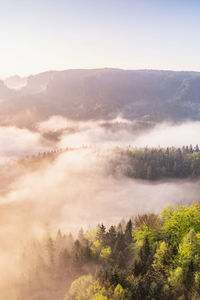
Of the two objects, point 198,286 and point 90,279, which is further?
point 90,279

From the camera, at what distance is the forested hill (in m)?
54.7

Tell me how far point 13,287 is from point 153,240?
79.9 m

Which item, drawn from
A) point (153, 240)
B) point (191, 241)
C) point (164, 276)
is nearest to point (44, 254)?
point (153, 240)

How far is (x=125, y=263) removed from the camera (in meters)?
80.8

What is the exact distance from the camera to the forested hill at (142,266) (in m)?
54.7

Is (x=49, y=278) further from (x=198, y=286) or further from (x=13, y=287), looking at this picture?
(x=198, y=286)

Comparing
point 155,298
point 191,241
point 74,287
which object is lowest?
point 74,287

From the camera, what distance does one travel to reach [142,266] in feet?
201

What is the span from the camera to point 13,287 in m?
115

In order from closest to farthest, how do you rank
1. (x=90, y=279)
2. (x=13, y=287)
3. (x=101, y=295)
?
(x=101, y=295) → (x=90, y=279) → (x=13, y=287)

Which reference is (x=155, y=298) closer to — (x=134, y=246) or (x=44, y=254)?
(x=134, y=246)

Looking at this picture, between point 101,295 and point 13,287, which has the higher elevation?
point 101,295

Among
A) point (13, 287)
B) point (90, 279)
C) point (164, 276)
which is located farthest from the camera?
point (13, 287)

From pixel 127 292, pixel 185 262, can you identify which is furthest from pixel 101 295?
pixel 185 262
